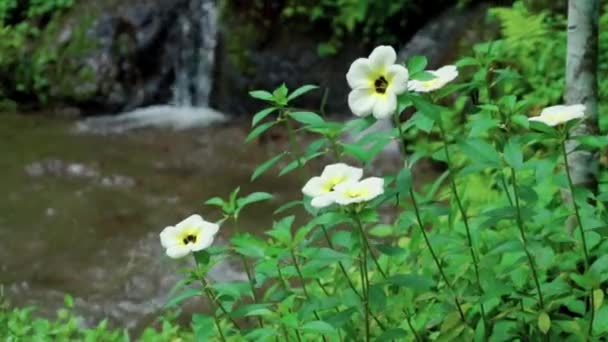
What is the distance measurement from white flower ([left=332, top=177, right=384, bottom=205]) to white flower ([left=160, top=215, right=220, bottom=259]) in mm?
299

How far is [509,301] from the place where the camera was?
1.95 metres

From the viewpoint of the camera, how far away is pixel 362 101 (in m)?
1.56

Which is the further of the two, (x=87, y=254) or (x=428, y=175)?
(x=428, y=175)

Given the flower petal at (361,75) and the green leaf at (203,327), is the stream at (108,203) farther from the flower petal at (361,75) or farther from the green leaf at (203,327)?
the flower petal at (361,75)

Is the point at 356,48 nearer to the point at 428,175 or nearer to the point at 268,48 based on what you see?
the point at 268,48

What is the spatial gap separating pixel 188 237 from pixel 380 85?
529 mm

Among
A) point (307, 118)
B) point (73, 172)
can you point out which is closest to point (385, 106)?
point (307, 118)

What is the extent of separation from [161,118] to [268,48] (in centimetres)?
126

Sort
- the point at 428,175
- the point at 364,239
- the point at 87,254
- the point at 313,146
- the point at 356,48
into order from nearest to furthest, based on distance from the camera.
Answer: the point at 364,239 < the point at 313,146 < the point at 87,254 < the point at 428,175 < the point at 356,48

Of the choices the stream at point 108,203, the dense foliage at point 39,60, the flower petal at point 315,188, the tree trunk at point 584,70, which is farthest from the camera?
the dense foliage at point 39,60

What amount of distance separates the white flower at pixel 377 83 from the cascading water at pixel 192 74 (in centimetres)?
631

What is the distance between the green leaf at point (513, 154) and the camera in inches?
63.2

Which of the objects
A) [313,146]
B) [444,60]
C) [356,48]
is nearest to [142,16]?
[356,48]

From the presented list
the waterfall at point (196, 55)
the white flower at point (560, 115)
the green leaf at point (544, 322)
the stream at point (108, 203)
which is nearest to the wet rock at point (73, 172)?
the stream at point (108, 203)
